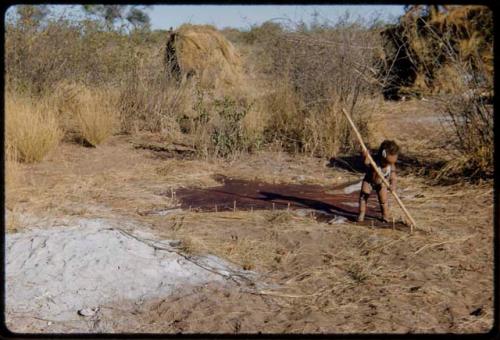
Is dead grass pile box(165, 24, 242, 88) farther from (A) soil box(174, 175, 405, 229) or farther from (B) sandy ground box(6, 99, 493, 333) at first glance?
(B) sandy ground box(6, 99, 493, 333)

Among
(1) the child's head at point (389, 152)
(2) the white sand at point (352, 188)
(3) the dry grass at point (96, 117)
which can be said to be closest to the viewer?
(1) the child's head at point (389, 152)

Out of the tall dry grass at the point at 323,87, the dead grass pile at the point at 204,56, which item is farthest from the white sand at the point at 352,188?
the dead grass pile at the point at 204,56

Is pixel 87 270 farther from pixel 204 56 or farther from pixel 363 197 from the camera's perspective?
pixel 204 56

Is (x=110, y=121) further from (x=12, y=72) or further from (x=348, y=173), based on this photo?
(x=348, y=173)

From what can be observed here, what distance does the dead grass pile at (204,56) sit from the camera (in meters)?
12.7

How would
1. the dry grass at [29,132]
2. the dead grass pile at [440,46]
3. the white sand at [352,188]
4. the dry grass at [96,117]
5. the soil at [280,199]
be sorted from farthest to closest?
the dry grass at [96,117] < the dry grass at [29,132] < the dead grass pile at [440,46] < the white sand at [352,188] < the soil at [280,199]

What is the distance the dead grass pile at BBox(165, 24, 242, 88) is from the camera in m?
12.7

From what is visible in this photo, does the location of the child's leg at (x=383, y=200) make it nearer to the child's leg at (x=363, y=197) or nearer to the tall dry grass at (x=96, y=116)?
the child's leg at (x=363, y=197)

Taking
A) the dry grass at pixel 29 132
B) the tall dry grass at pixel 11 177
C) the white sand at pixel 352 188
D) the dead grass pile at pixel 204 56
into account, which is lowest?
the white sand at pixel 352 188

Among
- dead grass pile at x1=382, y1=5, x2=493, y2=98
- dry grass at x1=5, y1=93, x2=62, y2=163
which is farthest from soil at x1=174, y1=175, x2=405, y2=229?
dry grass at x1=5, y1=93, x2=62, y2=163

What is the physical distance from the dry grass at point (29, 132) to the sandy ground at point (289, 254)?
0.27 meters

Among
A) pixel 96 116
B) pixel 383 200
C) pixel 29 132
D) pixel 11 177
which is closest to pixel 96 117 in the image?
pixel 96 116

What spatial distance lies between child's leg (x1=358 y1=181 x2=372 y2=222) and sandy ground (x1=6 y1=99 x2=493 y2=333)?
23 centimetres

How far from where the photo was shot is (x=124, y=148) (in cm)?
906
